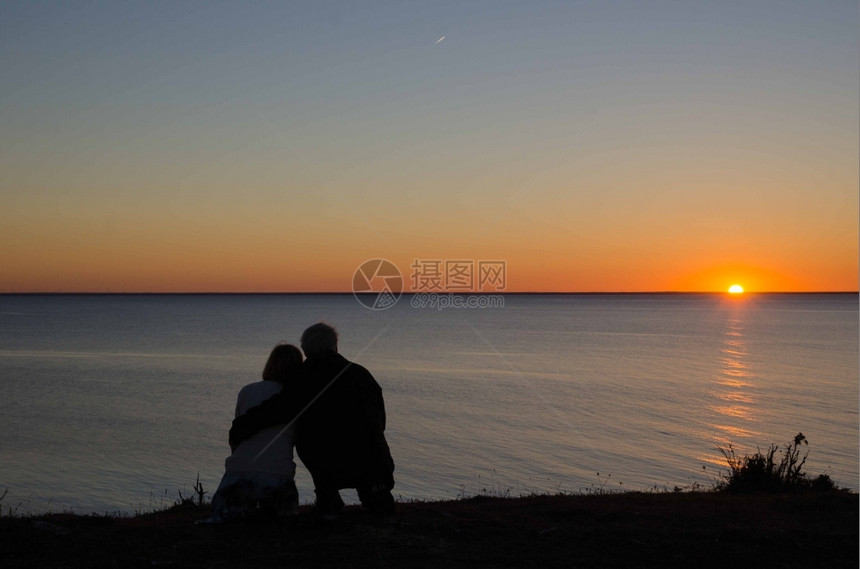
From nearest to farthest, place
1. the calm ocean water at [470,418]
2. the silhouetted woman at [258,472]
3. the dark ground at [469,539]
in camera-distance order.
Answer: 1. the dark ground at [469,539]
2. the silhouetted woman at [258,472]
3. the calm ocean water at [470,418]

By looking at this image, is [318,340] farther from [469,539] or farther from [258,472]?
[469,539]

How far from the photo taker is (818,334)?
77.2 meters

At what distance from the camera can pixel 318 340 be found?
21.7ft

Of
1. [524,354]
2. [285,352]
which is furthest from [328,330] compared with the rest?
[524,354]

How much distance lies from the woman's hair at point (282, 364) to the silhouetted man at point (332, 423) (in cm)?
11

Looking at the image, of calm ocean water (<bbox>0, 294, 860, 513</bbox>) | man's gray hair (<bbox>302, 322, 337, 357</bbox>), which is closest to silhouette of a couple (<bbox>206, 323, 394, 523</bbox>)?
man's gray hair (<bbox>302, 322, 337, 357</bbox>)

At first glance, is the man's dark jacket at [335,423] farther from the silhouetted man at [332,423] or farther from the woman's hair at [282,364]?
the woman's hair at [282,364]

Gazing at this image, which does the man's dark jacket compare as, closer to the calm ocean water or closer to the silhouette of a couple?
the silhouette of a couple

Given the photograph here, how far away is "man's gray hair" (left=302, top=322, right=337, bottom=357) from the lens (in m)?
6.61

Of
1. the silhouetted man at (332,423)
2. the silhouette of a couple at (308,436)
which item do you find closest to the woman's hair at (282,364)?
the silhouette of a couple at (308,436)

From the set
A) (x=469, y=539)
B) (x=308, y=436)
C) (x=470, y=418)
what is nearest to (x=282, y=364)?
(x=308, y=436)

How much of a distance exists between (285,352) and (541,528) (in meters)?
2.65

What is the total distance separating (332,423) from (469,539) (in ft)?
4.79

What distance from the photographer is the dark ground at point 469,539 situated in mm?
5754
